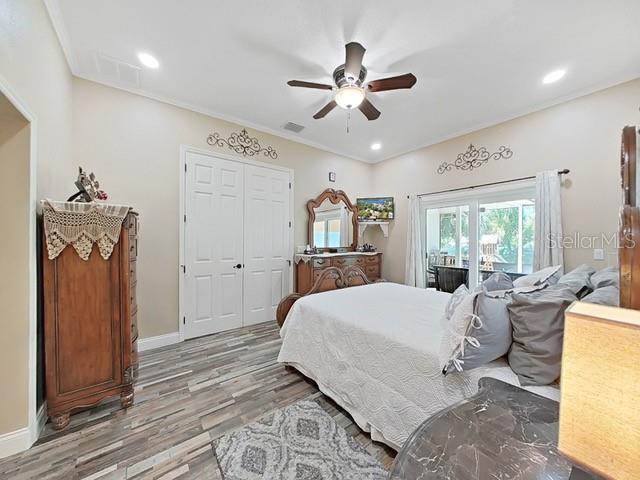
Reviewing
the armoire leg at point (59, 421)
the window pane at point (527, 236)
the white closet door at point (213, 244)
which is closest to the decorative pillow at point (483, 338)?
the armoire leg at point (59, 421)

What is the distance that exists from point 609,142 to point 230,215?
4.39 metres

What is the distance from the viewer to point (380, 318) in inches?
75.4

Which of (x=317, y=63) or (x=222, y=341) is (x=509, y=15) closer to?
(x=317, y=63)

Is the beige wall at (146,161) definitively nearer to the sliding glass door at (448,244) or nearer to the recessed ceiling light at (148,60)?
the recessed ceiling light at (148,60)

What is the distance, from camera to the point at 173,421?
1802 mm

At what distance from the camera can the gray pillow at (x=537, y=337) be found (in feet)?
3.67

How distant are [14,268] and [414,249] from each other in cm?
448

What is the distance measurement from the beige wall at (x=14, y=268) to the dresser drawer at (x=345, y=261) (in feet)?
10.7

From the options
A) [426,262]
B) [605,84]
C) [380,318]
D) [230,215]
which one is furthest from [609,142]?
[230,215]

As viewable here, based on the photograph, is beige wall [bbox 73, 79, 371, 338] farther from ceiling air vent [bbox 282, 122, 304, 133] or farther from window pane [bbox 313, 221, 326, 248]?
window pane [bbox 313, 221, 326, 248]

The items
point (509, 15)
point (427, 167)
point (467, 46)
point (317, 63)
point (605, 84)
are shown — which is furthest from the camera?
point (427, 167)

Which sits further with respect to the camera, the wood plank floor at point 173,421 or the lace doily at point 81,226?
the lace doily at point 81,226


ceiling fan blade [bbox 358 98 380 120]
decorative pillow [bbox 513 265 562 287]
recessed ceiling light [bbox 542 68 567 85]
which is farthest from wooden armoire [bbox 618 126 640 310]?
recessed ceiling light [bbox 542 68 567 85]

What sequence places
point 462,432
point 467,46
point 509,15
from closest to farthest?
point 462,432, point 509,15, point 467,46
